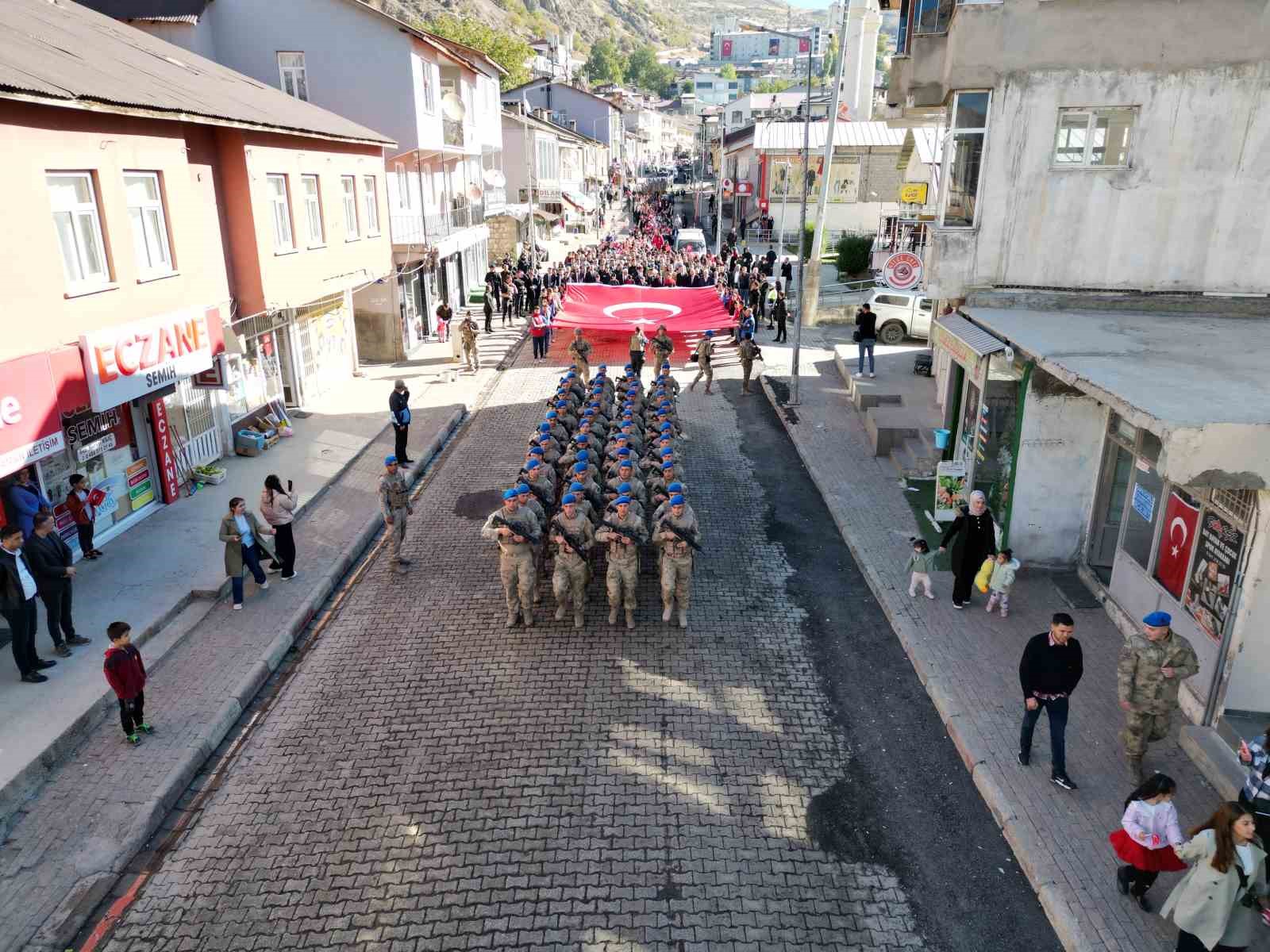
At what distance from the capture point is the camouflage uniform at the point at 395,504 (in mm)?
11625

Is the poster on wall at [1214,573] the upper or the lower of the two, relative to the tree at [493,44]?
lower

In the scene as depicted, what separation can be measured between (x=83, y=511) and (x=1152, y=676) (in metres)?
12.5

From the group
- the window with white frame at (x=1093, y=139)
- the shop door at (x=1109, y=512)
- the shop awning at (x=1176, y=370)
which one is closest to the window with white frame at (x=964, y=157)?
the window with white frame at (x=1093, y=139)

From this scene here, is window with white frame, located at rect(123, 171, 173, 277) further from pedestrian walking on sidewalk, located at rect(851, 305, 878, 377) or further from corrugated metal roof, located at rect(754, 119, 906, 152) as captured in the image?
corrugated metal roof, located at rect(754, 119, 906, 152)

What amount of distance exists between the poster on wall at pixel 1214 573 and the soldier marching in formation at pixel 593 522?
17.1 ft

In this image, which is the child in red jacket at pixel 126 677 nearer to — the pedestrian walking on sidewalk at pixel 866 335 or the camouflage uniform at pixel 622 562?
the camouflage uniform at pixel 622 562

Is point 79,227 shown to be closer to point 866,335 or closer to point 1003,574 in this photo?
point 1003,574

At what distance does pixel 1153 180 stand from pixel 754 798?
1074 centimetres

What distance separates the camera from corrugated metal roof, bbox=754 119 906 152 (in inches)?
1734

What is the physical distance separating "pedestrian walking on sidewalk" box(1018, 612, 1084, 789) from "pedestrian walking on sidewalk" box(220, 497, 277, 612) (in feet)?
28.7

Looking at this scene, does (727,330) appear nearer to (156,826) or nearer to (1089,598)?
(1089,598)

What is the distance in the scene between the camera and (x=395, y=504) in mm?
11703

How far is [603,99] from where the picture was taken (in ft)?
244

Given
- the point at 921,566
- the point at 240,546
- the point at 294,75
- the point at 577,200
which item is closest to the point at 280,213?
the point at 240,546
